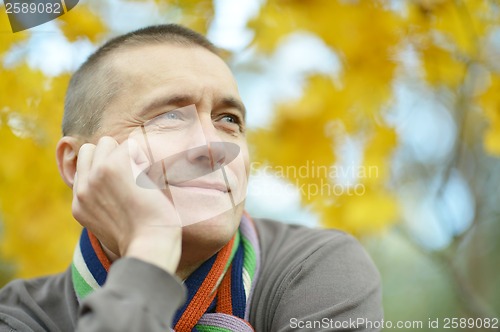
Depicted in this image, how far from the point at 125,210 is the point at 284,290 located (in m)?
0.57

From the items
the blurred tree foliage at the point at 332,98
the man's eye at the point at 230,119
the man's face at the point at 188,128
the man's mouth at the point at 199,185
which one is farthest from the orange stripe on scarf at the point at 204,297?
the blurred tree foliage at the point at 332,98

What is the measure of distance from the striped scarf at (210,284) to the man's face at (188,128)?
159 millimetres

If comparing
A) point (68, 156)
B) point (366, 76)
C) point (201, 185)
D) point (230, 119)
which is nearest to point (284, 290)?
point (201, 185)

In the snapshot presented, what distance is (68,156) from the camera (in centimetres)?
176

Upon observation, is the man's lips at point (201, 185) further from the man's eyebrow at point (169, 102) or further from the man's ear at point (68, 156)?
the man's ear at point (68, 156)

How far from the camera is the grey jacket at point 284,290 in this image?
115cm

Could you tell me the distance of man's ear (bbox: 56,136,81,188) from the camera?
1.74 meters

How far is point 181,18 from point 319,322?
1.31 m

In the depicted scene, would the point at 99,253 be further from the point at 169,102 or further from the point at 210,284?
the point at 169,102

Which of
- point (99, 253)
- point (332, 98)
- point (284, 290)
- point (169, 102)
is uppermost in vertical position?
point (169, 102)

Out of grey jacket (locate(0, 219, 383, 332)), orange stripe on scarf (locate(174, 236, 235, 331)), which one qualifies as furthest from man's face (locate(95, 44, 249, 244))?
grey jacket (locate(0, 219, 383, 332))

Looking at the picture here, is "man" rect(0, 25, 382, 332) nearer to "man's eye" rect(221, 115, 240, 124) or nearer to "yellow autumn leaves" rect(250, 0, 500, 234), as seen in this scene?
"man's eye" rect(221, 115, 240, 124)

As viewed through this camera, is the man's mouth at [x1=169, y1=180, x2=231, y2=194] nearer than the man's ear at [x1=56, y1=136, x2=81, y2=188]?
Yes

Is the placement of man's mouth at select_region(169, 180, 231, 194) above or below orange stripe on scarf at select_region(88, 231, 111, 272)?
above
